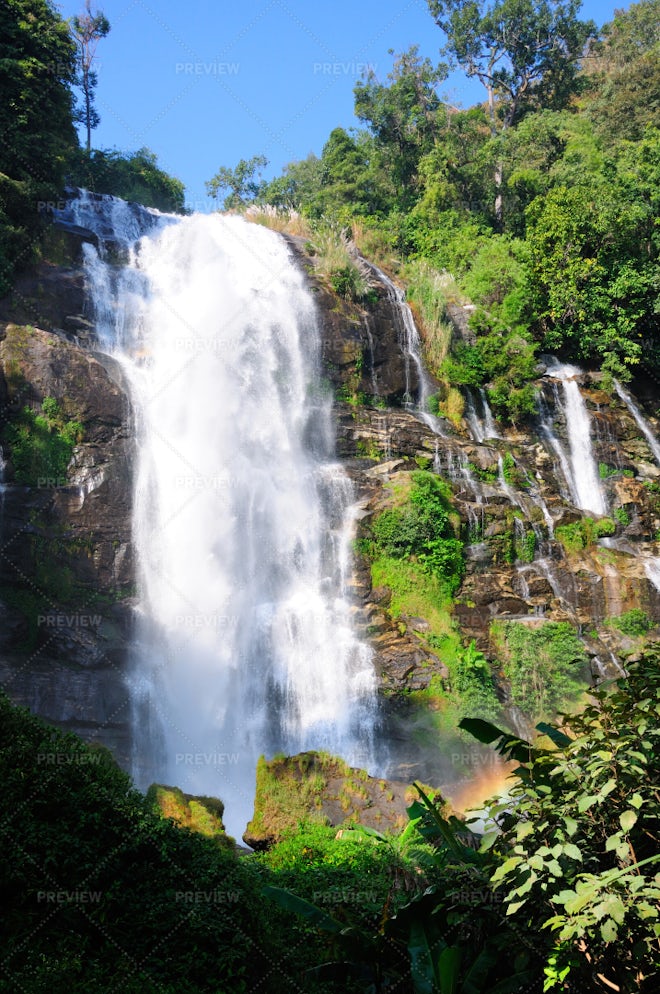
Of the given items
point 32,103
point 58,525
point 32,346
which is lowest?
point 58,525

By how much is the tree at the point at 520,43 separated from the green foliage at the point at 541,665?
22940 millimetres

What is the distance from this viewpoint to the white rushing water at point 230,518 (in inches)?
546

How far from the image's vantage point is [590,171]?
24.9 m

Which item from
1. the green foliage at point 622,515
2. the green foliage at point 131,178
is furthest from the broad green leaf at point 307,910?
the green foliage at point 131,178

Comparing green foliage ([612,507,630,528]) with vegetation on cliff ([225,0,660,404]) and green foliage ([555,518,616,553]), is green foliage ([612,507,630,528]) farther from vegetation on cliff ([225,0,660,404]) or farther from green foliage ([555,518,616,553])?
vegetation on cliff ([225,0,660,404])

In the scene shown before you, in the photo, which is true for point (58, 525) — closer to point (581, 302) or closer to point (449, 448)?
point (449, 448)

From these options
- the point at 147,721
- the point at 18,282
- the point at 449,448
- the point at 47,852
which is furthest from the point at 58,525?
the point at 47,852

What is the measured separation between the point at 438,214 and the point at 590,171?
5420mm

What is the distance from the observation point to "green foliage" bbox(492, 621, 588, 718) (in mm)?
14906

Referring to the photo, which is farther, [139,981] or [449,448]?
[449,448]

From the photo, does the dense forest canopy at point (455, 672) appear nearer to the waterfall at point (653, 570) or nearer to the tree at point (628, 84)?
the tree at point (628, 84)

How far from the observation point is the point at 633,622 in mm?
16438

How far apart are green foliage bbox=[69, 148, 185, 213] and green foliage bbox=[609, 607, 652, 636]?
23.9m

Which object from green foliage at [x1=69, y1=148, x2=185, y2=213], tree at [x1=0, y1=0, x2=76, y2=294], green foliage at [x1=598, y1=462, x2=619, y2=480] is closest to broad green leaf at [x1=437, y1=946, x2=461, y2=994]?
tree at [x1=0, y1=0, x2=76, y2=294]
